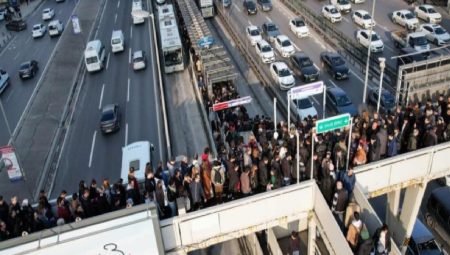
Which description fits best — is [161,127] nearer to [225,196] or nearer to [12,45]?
[225,196]

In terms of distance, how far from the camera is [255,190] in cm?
1499

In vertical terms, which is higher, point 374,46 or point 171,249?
point 171,249

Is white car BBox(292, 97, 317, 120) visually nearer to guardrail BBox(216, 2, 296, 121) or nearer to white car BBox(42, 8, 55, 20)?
guardrail BBox(216, 2, 296, 121)

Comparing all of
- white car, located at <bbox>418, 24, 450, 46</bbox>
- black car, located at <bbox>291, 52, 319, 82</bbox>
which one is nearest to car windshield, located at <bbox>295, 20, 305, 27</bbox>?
black car, located at <bbox>291, 52, 319, 82</bbox>

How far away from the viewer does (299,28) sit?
136 ft

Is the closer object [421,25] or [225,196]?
[225,196]

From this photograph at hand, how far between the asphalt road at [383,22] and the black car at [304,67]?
5.54 metres

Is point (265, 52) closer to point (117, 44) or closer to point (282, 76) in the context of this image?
point (282, 76)

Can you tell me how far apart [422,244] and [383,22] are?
29046mm

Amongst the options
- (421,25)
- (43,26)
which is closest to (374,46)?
(421,25)

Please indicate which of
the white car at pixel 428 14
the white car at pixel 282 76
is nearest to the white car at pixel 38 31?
the white car at pixel 282 76

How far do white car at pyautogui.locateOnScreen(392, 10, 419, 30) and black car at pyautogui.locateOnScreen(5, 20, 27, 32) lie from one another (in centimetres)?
4196

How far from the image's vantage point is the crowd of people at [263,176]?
13.7 metres

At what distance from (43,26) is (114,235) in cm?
4563
